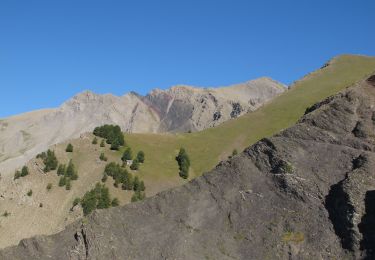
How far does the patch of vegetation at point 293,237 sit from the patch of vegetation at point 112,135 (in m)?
92.4

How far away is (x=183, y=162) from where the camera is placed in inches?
4505

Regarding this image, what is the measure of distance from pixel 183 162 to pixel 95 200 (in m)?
27.7

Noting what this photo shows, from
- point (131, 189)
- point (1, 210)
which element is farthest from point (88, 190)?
point (1, 210)

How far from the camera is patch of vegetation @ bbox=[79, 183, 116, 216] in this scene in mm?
90125

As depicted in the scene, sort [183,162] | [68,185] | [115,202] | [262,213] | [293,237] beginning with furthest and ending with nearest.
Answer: [183,162]
[68,185]
[115,202]
[262,213]
[293,237]

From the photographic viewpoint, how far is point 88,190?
98.4 meters

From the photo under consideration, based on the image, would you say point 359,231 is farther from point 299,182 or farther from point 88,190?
point 88,190

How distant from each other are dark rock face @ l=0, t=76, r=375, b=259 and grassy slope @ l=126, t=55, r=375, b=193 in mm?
75364

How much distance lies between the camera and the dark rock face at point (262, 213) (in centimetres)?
2494

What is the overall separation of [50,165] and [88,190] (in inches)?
468

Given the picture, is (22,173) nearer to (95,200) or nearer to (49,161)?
(49,161)

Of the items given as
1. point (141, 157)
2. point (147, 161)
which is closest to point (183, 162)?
point (147, 161)

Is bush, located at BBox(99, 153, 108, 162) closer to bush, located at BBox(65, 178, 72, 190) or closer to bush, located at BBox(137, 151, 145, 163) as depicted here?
bush, located at BBox(137, 151, 145, 163)

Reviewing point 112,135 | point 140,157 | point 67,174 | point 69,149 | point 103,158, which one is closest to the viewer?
point 67,174
